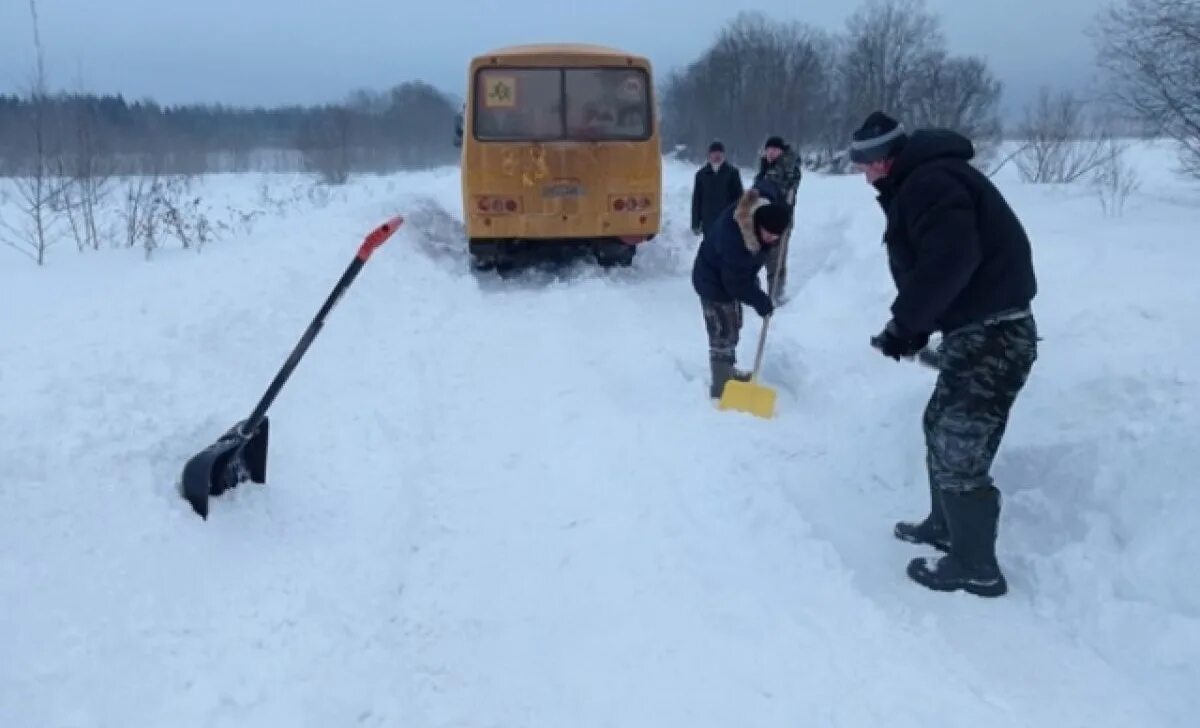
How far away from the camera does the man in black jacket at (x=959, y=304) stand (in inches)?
137

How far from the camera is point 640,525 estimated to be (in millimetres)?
4359

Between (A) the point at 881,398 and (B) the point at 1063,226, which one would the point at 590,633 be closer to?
(A) the point at 881,398

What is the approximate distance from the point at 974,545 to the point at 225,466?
321 centimetres

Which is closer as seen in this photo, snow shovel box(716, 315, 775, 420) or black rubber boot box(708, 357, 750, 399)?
snow shovel box(716, 315, 775, 420)

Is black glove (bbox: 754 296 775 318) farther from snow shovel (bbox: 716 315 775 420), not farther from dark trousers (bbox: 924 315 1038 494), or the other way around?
dark trousers (bbox: 924 315 1038 494)

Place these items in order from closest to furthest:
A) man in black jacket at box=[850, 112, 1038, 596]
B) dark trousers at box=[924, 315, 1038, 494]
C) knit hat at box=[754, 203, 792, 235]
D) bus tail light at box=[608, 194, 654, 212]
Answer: man in black jacket at box=[850, 112, 1038, 596] < dark trousers at box=[924, 315, 1038, 494] < knit hat at box=[754, 203, 792, 235] < bus tail light at box=[608, 194, 654, 212]

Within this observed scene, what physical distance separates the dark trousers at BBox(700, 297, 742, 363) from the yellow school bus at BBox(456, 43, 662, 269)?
475 centimetres

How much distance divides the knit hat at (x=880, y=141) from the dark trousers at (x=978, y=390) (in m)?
0.79

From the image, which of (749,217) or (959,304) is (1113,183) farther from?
(959,304)

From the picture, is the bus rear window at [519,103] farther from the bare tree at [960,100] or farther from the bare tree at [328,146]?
the bare tree at [328,146]

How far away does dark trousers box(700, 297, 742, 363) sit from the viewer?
640 cm

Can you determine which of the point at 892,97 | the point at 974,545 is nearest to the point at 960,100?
the point at 892,97

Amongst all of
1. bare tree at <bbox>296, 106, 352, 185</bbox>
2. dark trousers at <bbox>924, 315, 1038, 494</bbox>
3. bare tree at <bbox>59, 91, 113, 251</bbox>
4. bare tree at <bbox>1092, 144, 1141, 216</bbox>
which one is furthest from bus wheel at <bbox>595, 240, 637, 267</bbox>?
bare tree at <bbox>296, 106, 352, 185</bbox>

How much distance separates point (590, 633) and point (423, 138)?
7534 centimetres
